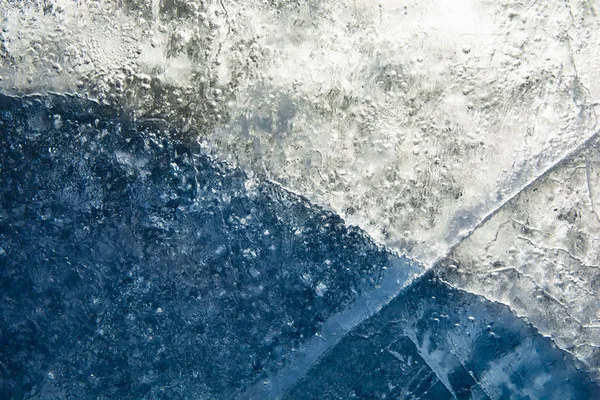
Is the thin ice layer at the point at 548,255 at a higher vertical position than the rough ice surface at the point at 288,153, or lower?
lower

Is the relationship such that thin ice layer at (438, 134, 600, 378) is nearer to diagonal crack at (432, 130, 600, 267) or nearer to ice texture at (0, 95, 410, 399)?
diagonal crack at (432, 130, 600, 267)

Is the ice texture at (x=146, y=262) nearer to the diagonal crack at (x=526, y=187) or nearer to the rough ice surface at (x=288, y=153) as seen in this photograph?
the rough ice surface at (x=288, y=153)

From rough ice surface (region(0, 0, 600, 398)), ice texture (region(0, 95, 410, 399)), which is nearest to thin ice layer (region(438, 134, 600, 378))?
rough ice surface (region(0, 0, 600, 398))

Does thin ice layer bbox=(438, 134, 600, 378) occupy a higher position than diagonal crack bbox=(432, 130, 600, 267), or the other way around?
diagonal crack bbox=(432, 130, 600, 267)

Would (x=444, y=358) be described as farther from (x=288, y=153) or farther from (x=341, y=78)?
(x=341, y=78)

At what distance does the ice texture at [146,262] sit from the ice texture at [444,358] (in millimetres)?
114

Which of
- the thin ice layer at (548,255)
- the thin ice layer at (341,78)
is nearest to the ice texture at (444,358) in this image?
the thin ice layer at (548,255)

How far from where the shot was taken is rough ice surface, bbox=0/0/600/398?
1.49 meters

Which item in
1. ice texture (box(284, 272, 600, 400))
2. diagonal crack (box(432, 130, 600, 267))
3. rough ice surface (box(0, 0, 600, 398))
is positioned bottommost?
ice texture (box(284, 272, 600, 400))

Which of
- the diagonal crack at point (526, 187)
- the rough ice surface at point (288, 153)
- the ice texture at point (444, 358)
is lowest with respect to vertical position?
the ice texture at point (444, 358)

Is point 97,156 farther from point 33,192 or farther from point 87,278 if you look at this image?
point 87,278

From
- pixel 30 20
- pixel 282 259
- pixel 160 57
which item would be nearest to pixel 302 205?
pixel 282 259

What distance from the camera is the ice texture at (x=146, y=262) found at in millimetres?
1493

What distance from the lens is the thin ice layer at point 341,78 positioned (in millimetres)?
1492
